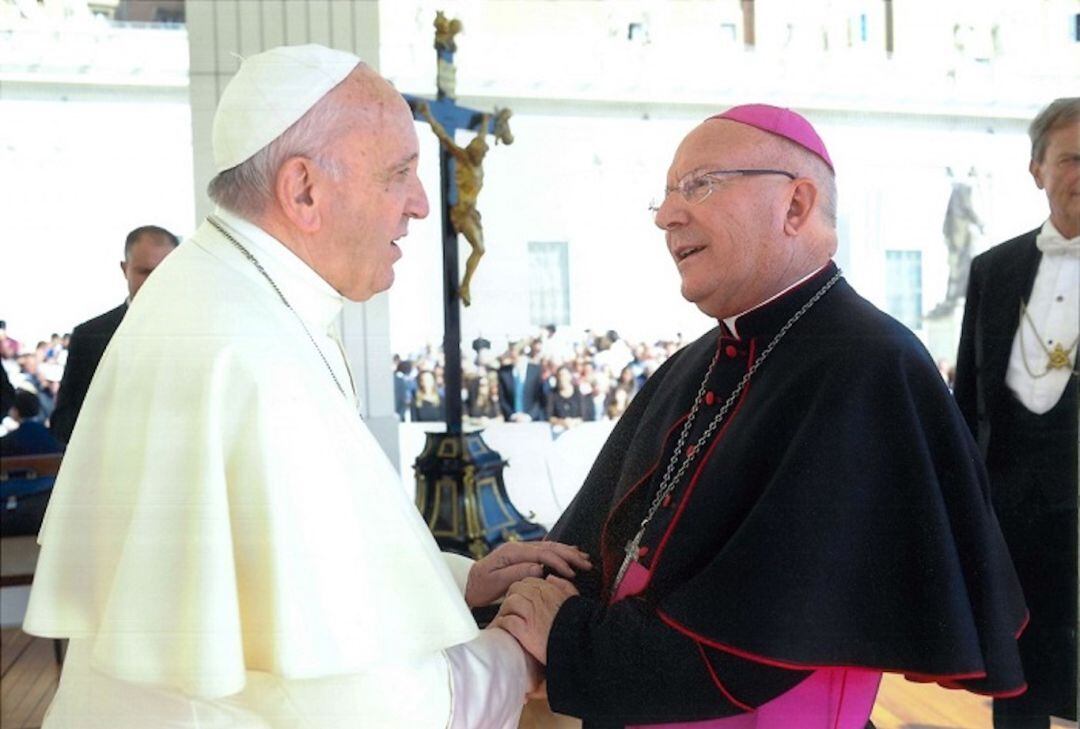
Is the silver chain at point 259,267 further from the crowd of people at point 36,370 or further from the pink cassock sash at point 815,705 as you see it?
the pink cassock sash at point 815,705

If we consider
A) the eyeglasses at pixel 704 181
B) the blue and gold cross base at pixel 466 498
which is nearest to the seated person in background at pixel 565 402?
the blue and gold cross base at pixel 466 498

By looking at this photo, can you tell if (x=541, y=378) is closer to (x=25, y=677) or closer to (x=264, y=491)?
(x=264, y=491)

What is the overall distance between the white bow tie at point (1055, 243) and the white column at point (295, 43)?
1.06 meters

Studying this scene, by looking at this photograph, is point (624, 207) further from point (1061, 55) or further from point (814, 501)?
point (1061, 55)

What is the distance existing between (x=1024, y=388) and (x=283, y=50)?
4.10 ft

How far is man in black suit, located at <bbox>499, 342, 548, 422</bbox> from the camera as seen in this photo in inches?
59.4

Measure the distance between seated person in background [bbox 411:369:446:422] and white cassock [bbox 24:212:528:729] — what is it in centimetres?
35

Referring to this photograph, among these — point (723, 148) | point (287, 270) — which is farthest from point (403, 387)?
point (723, 148)

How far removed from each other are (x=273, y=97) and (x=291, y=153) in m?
0.09

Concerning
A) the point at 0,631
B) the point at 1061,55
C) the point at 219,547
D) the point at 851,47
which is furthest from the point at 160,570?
the point at 1061,55

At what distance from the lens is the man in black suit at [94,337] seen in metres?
1.33

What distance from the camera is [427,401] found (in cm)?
151

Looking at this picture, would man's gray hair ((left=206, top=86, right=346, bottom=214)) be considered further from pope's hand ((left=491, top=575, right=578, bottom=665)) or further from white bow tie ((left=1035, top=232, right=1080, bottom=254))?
white bow tie ((left=1035, top=232, right=1080, bottom=254))

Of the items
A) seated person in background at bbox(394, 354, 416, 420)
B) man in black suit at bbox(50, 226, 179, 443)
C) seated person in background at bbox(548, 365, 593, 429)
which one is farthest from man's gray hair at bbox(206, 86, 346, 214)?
seated person in background at bbox(548, 365, 593, 429)
